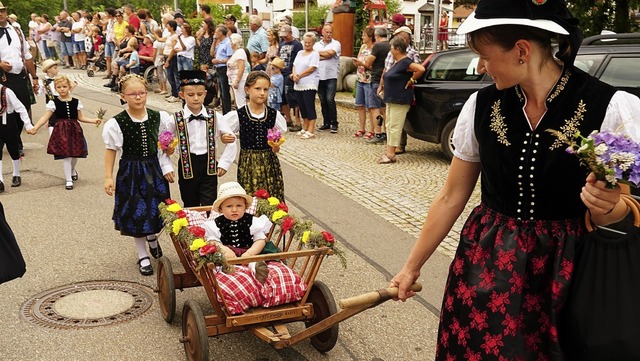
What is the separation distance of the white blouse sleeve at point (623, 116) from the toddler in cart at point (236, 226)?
9.92 ft

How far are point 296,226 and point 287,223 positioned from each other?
0.13 m

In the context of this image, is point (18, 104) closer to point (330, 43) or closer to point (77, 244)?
point (77, 244)

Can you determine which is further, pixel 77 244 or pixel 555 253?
pixel 77 244

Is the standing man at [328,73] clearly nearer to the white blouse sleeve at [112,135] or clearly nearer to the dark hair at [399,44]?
the dark hair at [399,44]

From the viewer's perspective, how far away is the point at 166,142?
19.2 feet

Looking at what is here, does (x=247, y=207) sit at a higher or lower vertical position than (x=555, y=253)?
lower

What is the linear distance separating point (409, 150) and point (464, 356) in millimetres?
8970

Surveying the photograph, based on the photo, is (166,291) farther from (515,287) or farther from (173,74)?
(173,74)

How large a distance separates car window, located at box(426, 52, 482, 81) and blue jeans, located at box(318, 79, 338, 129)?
9.45 ft

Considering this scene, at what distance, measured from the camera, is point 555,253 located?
2.21 m

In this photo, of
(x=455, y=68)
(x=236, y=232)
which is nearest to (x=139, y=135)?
(x=236, y=232)

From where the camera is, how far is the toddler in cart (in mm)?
4820

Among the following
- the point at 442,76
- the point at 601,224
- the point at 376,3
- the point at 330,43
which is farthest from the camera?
the point at 376,3

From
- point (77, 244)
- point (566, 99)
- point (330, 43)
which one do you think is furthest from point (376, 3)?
point (566, 99)
